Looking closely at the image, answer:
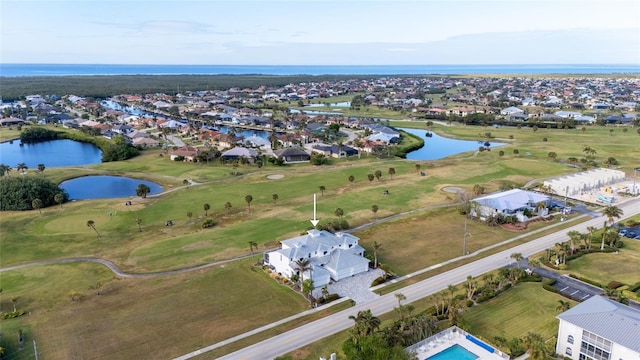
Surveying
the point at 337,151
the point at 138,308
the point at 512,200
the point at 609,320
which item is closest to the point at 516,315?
the point at 609,320

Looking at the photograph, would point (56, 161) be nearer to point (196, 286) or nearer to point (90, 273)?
point (90, 273)

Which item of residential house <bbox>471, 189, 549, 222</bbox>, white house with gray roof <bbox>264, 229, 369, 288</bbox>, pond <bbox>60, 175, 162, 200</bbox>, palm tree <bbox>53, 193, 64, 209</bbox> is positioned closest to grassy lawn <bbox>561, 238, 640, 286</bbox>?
residential house <bbox>471, 189, 549, 222</bbox>

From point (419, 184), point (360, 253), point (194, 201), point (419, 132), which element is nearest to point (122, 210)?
point (194, 201)

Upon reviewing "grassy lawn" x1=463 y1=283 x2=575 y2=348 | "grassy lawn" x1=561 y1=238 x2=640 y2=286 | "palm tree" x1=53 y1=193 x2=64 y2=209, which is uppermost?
"palm tree" x1=53 y1=193 x2=64 y2=209

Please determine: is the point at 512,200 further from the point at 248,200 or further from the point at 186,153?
the point at 186,153

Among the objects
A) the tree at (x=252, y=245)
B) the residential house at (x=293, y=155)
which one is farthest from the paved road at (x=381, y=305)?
the residential house at (x=293, y=155)

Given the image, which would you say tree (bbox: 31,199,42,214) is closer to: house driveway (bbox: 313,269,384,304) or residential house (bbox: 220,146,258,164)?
residential house (bbox: 220,146,258,164)
